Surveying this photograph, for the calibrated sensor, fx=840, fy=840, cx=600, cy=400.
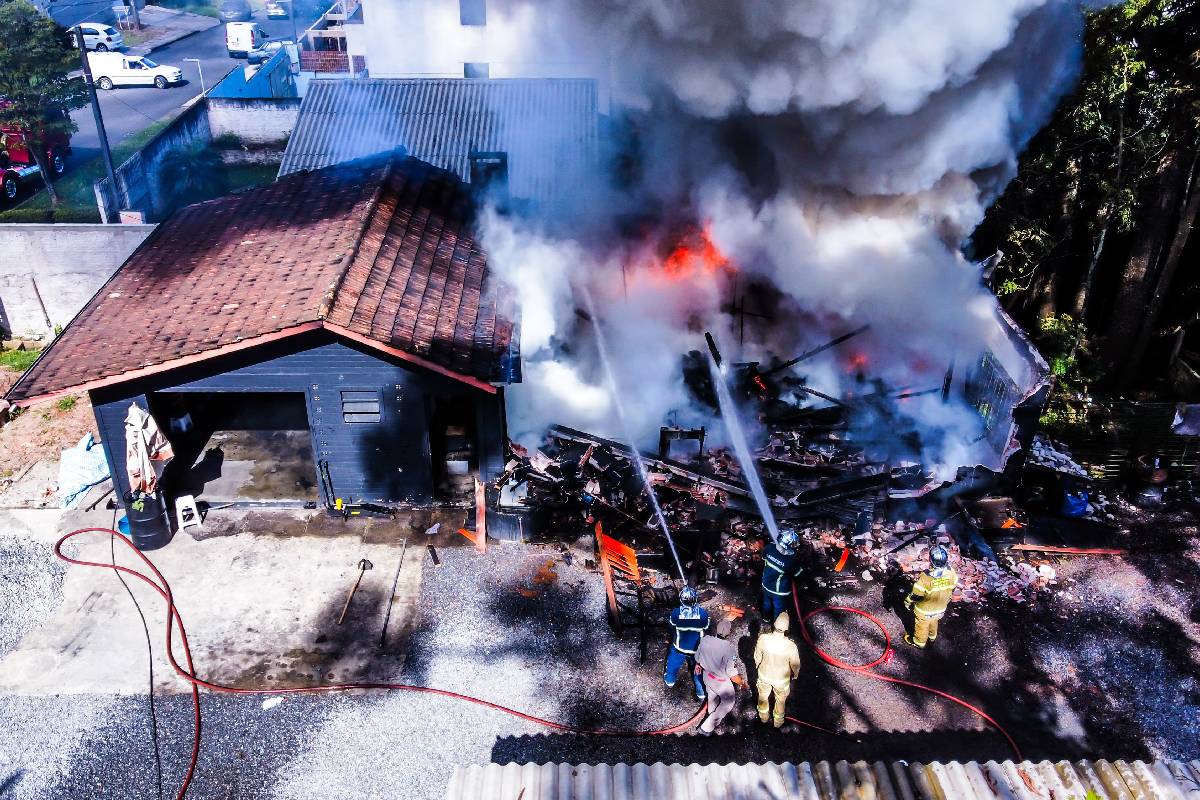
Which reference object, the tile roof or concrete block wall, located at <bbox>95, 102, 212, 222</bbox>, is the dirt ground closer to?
the tile roof

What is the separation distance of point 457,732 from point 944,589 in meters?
5.49

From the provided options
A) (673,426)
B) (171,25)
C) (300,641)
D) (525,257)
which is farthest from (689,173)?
(171,25)

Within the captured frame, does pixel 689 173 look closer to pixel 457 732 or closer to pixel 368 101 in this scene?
pixel 368 101

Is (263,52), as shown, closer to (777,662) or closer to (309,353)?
(309,353)

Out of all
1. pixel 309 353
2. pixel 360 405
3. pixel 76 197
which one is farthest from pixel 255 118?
pixel 360 405

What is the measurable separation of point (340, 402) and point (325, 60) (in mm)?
22917

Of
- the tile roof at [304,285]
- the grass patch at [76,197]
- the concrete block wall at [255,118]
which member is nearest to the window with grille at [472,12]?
the concrete block wall at [255,118]

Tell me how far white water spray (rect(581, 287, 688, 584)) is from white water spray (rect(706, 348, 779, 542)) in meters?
1.36

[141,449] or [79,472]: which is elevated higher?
[141,449]

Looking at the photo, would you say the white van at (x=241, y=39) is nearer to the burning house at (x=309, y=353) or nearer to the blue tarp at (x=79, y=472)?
the burning house at (x=309, y=353)

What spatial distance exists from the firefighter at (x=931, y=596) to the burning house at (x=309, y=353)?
5.75m

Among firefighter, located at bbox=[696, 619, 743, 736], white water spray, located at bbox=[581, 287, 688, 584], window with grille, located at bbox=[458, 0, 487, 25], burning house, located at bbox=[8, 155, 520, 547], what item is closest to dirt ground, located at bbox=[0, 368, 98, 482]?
burning house, located at bbox=[8, 155, 520, 547]

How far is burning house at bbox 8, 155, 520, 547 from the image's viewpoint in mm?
10867

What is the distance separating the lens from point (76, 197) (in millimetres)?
21766
